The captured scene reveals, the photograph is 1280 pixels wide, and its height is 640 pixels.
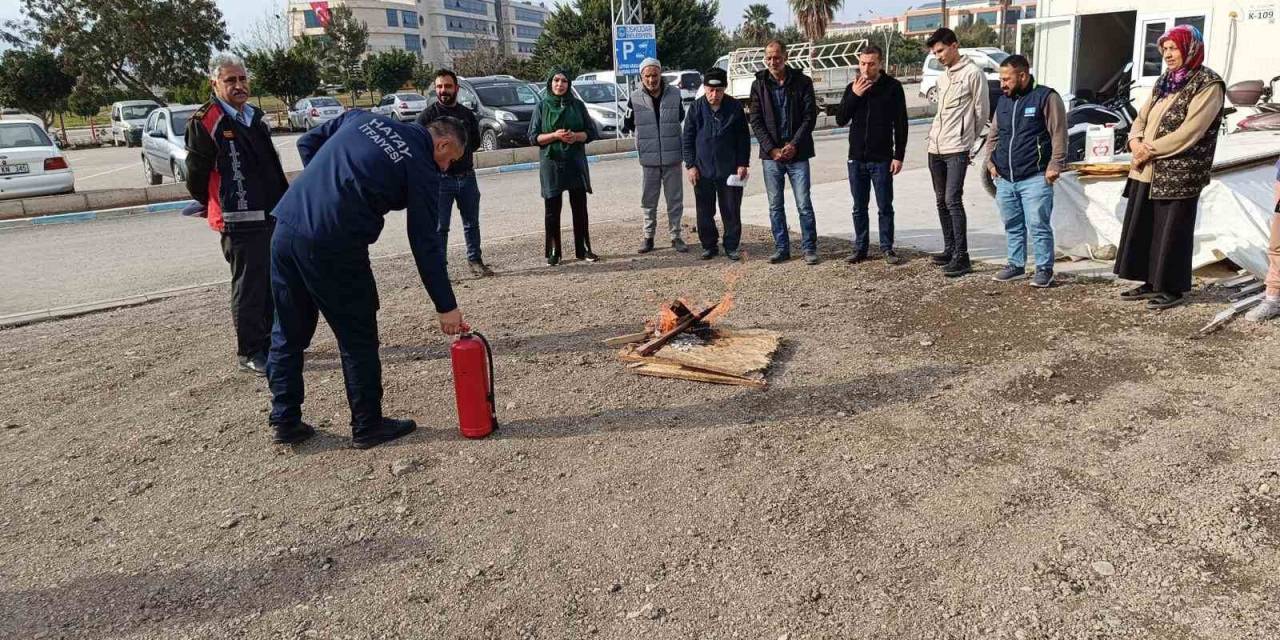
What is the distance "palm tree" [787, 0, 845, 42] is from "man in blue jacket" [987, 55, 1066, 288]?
49851 mm

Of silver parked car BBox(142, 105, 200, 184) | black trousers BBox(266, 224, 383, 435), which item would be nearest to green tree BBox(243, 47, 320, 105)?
silver parked car BBox(142, 105, 200, 184)

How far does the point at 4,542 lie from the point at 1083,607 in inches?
165

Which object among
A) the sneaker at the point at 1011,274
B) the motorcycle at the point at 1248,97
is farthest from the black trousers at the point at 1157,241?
the motorcycle at the point at 1248,97

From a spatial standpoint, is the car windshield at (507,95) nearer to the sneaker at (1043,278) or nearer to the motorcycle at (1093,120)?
the motorcycle at (1093,120)

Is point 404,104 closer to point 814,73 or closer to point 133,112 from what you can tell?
Result: point 133,112

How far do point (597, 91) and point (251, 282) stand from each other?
738 inches

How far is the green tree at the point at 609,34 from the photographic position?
40.7 metres

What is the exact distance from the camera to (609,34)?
132 feet

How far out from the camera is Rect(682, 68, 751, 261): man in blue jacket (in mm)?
7836

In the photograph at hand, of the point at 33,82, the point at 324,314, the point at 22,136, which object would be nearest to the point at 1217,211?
the point at 324,314

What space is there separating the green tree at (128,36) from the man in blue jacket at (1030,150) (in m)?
46.8

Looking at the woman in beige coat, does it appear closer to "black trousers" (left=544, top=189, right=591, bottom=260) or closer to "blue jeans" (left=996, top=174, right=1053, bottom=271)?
"blue jeans" (left=996, top=174, right=1053, bottom=271)

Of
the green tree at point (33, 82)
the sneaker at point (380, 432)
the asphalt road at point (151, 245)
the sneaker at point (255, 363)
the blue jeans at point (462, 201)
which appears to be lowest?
the sneaker at point (380, 432)

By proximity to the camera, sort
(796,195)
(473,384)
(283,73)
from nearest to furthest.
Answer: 1. (473,384)
2. (796,195)
3. (283,73)
